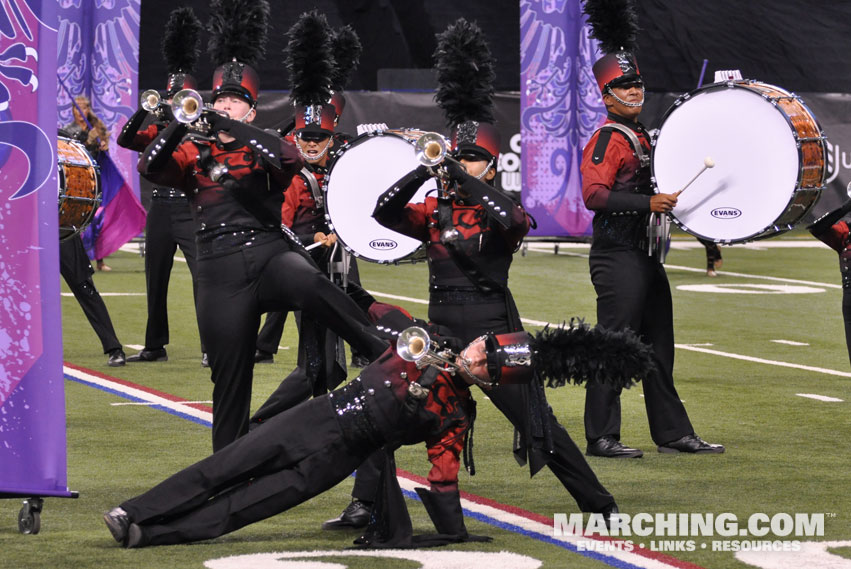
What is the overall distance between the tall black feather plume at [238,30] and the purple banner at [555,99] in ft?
36.7

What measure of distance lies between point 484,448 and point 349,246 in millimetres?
1235

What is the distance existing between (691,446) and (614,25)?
85.3 inches

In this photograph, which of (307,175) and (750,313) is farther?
(750,313)

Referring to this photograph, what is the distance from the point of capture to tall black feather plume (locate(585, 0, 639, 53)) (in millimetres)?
8250

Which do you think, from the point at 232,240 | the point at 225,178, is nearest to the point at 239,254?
the point at 232,240

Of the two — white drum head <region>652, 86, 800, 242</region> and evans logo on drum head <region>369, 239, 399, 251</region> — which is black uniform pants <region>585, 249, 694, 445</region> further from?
evans logo on drum head <region>369, 239, 399, 251</region>

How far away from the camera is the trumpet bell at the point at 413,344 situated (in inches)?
209

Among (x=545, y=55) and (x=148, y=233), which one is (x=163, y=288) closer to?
(x=148, y=233)

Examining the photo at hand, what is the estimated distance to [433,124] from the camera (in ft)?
71.3

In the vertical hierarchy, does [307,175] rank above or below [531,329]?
above

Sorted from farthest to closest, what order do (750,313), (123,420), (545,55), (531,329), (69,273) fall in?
(545,55), (750,313), (531,329), (69,273), (123,420)

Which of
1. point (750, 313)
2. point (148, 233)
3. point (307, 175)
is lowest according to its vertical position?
point (750, 313)

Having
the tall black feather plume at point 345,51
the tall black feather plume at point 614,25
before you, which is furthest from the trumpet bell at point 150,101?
the tall black feather plume at point 345,51

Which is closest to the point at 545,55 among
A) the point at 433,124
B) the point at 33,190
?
the point at 433,124
